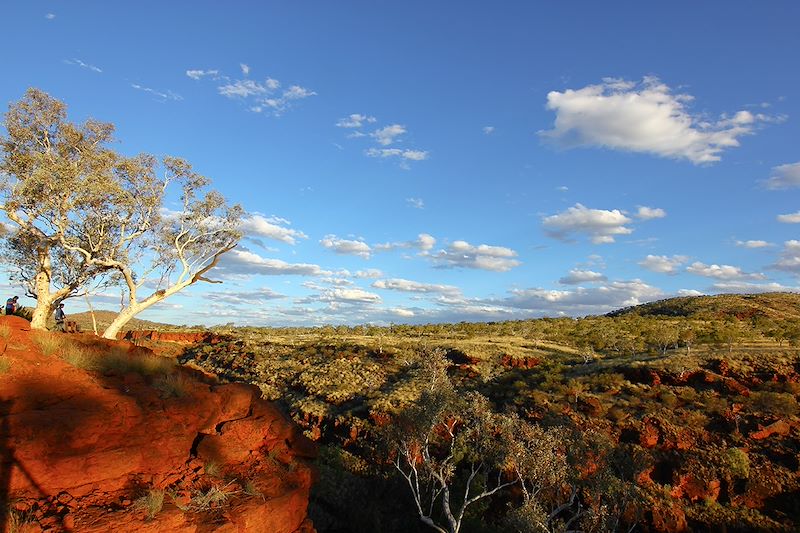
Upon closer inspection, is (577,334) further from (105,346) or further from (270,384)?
(105,346)

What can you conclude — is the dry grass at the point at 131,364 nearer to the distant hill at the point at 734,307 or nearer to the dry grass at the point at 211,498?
the dry grass at the point at 211,498

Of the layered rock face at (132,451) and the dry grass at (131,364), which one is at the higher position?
the dry grass at (131,364)

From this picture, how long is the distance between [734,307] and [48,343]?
105159 mm

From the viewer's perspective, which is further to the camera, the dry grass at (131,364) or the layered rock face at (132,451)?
the dry grass at (131,364)

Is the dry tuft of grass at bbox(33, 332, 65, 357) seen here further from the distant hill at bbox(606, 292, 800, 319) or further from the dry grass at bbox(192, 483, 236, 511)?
the distant hill at bbox(606, 292, 800, 319)

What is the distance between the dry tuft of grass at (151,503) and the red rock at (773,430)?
101 feet

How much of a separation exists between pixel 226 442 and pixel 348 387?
2617cm

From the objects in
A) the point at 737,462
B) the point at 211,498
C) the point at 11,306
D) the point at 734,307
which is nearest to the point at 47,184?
the point at 11,306

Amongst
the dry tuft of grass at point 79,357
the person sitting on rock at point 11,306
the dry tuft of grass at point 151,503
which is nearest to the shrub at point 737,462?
the dry tuft of grass at point 151,503

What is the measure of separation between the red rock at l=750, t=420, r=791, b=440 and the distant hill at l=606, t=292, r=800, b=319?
55.5 meters

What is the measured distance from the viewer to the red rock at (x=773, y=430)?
87.5ft

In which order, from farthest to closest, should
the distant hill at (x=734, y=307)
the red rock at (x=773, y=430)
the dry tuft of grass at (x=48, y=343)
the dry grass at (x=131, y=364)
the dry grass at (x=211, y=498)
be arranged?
the distant hill at (x=734, y=307), the red rock at (x=773, y=430), the dry grass at (x=131, y=364), the dry tuft of grass at (x=48, y=343), the dry grass at (x=211, y=498)

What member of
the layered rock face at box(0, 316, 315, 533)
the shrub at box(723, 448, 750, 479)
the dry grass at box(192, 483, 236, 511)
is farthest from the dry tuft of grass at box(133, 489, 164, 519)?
the shrub at box(723, 448, 750, 479)

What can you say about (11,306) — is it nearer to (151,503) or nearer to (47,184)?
(47,184)
